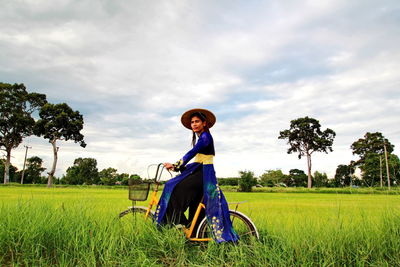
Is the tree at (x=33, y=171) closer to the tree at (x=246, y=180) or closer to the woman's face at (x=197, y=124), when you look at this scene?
the tree at (x=246, y=180)

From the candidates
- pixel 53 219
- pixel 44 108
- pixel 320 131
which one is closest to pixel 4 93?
pixel 44 108

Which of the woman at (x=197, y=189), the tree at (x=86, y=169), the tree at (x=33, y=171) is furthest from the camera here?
the tree at (x=33, y=171)

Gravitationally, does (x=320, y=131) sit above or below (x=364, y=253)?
above

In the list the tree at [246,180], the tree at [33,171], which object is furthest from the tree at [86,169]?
the tree at [246,180]

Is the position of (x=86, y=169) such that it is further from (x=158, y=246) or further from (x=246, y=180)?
(x=158, y=246)

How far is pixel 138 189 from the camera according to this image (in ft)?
13.0

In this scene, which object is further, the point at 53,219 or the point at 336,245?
the point at 53,219

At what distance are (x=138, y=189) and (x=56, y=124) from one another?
3864 cm

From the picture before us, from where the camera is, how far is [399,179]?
4887 millimetres

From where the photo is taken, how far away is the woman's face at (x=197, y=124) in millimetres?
4137

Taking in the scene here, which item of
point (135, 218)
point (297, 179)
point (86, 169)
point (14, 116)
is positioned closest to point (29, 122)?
point (14, 116)

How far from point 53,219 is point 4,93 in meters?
42.1

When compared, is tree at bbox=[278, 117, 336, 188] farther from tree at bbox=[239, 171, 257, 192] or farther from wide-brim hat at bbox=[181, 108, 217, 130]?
wide-brim hat at bbox=[181, 108, 217, 130]

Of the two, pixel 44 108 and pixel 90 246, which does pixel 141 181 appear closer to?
pixel 90 246
